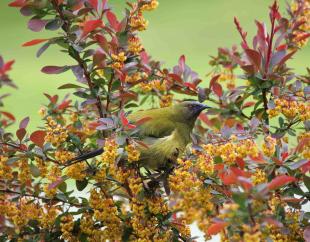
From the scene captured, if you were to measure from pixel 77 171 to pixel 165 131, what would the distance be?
643 mm

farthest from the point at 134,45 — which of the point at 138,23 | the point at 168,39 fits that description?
the point at 168,39

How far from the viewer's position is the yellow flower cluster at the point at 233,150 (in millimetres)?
1360

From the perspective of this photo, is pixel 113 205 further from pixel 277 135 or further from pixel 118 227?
pixel 277 135

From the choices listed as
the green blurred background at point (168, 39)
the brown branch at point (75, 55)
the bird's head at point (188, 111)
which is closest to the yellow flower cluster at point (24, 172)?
the brown branch at point (75, 55)

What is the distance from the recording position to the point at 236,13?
27.2 feet

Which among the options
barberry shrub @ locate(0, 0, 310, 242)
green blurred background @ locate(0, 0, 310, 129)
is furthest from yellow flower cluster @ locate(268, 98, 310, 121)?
green blurred background @ locate(0, 0, 310, 129)

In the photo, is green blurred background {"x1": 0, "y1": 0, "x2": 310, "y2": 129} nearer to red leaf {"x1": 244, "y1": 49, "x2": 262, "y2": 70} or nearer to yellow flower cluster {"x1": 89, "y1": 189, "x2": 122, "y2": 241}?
yellow flower cluster {"x1": 89, "y1": 189, "x2": 122, "y2": 241}

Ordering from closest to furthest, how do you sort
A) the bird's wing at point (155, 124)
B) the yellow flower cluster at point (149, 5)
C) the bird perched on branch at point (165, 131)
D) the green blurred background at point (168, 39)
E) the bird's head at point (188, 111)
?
1. the yellow flower cluster at point (149, 5)
2. the bird perched on branch at point (165, 131)
3. the bird's wing at point (155, 124)
4. the bird's head at point (188, 111)
5. the green blurred background at point (168, 39)

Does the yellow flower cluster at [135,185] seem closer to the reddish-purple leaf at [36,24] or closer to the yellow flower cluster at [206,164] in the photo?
the yellow flower cluster at [206,164]

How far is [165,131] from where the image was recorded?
2191 mm

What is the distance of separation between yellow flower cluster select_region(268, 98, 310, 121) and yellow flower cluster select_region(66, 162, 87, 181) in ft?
1.65

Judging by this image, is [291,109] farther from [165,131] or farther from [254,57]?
[165,131]

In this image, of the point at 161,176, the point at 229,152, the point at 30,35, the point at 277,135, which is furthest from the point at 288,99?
the point at 30,35

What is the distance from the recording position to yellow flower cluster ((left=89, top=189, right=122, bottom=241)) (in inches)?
60.2
